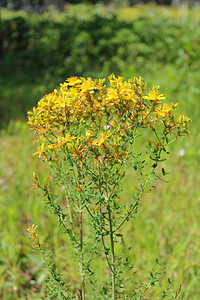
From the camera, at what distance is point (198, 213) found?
2482 millimetres

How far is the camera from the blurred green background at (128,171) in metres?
2.14

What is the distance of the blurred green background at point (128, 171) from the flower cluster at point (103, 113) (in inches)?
11.0

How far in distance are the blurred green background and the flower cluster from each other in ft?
0.92

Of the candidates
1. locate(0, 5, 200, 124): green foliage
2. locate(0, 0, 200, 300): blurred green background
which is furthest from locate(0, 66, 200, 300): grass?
locate(0, 5, 200, 124): green foliage

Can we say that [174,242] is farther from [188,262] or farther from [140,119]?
[140,119]

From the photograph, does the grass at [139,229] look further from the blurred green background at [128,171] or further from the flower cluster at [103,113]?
the flower cluster at [103,113]

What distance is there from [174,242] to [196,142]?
4.96 ft

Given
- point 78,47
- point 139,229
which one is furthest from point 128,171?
point 78,47

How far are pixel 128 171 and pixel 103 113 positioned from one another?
6.59 feet

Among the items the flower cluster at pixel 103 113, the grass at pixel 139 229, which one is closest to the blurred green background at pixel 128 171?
the grass at pixel 139 229

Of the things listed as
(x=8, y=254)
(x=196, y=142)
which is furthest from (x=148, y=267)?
(x=196, y=142)

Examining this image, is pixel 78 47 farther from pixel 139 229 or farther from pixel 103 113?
pixel 103 113

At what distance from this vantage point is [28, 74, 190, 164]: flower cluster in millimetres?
1052

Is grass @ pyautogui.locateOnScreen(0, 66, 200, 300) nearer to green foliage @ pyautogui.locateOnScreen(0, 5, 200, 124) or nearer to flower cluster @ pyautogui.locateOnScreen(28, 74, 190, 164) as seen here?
flower cluster @ pyautogui.locateOnScreen(28, 74, 190, 164)
